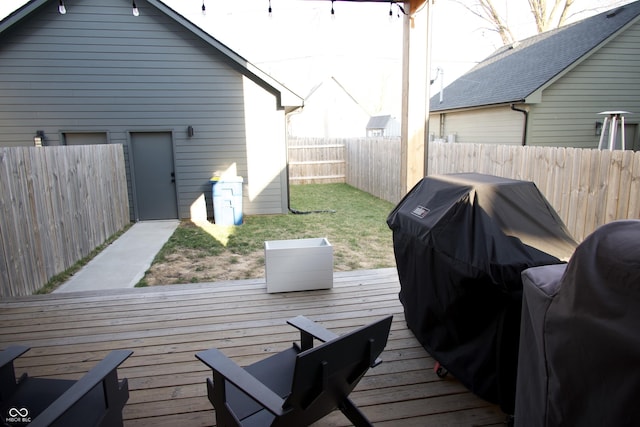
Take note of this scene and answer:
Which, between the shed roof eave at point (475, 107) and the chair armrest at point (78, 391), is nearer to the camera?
the chair armrest at point (78, 391)

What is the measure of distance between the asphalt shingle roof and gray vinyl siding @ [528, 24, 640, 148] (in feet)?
1.07

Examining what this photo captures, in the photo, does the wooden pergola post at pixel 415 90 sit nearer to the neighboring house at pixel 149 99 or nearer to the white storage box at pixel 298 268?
the white storage box at pixel 298 268

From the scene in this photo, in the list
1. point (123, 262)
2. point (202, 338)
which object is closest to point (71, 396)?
point (202, 338)

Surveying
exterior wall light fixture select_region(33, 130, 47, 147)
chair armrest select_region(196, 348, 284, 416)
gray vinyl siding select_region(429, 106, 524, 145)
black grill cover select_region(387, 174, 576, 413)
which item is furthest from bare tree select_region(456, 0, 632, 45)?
chair armrest select_region(196, 348, 284, 416)

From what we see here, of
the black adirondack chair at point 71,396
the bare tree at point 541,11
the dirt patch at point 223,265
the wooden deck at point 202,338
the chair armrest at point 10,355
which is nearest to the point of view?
the black adirondack chair at point 71,396

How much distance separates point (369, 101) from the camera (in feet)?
125

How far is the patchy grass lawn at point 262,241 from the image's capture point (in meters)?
5.43

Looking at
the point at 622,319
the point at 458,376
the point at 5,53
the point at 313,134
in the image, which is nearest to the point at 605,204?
the point at 458,376

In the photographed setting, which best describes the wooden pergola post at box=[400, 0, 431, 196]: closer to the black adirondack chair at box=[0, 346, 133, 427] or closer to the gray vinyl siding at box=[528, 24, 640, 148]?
the black adirondack chair at box=[0, 346, 133, 427]

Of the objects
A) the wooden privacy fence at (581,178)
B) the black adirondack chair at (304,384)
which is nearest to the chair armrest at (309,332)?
the black adirondack chair at (304,384)

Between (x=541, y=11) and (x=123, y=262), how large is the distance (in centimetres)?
1677

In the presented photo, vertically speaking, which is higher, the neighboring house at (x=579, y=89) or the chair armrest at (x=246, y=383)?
the neighboring house at (x=579, y=89)

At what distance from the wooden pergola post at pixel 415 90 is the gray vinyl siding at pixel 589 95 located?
7.57 meters

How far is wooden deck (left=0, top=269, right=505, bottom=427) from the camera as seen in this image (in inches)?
92.0
